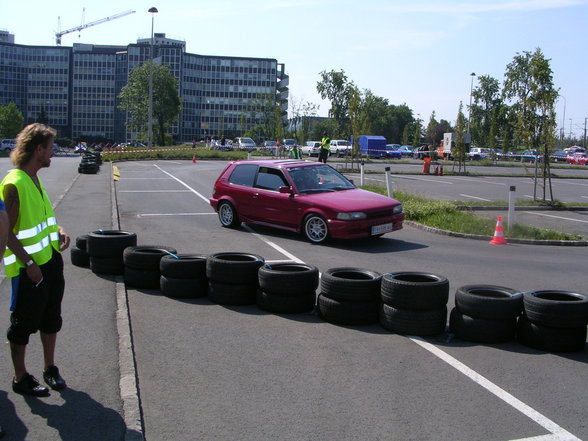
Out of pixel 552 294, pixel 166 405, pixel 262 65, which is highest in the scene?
pixel 262 65

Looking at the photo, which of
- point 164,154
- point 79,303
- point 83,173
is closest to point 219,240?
point 79,303

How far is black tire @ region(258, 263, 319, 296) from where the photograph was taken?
7.25 metres

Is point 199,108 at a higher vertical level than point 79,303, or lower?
higher

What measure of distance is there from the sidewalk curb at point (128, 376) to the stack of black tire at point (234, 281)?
3.56 ft

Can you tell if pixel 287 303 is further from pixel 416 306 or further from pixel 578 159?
pixel 578 159

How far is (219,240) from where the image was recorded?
12.8m

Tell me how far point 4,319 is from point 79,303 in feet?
3.02

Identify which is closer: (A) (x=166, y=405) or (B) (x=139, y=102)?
(A) (x=166, y=405)

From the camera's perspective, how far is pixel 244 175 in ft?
47.2

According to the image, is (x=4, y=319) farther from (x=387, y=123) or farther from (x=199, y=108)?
(x=199, y=108)

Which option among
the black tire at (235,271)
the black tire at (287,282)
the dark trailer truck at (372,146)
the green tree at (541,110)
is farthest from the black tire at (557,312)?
the dark trailer truck at (372,146)

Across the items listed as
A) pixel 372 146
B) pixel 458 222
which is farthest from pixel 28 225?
pixel 372 146

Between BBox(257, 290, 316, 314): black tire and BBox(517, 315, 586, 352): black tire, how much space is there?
2.42m

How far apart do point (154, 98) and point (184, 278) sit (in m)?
92.0
